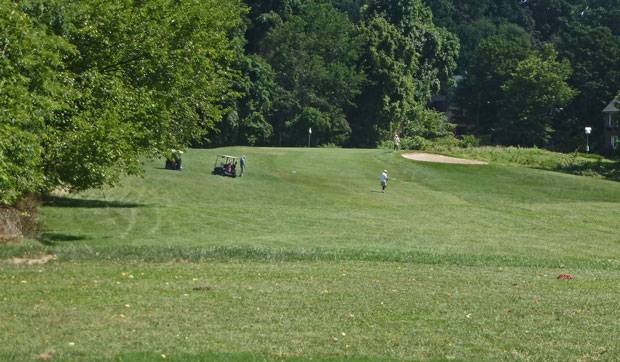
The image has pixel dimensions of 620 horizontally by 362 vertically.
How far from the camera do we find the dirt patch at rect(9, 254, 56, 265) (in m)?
20.0

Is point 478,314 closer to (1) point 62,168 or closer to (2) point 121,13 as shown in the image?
(1) point 62,168

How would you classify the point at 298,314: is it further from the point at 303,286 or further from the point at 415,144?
the point at 415,144

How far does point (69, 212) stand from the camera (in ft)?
121

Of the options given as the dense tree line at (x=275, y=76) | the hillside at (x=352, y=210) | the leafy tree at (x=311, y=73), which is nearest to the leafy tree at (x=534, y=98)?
the dense tree line at (x=275, y=76)

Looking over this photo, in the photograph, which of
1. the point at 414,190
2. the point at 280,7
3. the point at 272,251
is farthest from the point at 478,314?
the point at 280,7

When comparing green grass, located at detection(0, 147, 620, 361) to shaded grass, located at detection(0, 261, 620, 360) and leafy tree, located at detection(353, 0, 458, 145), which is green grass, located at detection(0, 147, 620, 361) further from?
leafy tree, located at detection(353, 0, 458, 145)

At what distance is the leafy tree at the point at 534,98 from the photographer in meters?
106

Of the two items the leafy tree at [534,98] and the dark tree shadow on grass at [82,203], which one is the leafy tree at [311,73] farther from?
the dark tree shadow on grass at [82,203]

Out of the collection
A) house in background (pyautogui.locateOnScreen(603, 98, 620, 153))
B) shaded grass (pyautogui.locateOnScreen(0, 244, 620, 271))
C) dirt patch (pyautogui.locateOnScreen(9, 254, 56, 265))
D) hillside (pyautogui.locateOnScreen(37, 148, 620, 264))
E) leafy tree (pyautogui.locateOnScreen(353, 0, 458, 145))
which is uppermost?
leafy tree (pyautogui.locateOnScreen(353, 0, 458, 145))

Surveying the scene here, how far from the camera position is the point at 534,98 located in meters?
107

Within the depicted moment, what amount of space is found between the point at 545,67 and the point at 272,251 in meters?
87.7

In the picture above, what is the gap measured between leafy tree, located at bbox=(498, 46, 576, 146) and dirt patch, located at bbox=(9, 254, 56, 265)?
297 feet

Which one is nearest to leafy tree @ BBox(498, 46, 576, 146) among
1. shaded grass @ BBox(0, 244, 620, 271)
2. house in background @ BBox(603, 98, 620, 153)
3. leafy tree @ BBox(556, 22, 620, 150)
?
leafy tree @ BBox(556, 22, 620, 150)

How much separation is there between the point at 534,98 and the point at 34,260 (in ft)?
305
